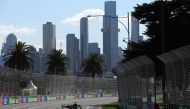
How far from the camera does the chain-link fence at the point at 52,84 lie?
6975 centimetres

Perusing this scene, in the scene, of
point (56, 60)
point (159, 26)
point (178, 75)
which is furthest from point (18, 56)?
point (178, 75)

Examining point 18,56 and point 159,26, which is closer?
point 159,26

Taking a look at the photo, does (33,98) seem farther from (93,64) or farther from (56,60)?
(93,64)

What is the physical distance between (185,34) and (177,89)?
64.7 ft

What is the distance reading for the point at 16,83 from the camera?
238 ft

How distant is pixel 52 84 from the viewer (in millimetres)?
87438

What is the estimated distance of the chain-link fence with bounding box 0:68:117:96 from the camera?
69.8 meters

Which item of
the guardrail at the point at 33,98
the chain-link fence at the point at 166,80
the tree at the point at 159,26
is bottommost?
the guardrail at the point at 33,98

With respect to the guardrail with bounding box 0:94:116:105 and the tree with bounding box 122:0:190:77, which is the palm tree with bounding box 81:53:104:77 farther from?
the tree with bounding box 122:0:190:77

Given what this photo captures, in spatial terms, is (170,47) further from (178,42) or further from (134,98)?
(134,98)

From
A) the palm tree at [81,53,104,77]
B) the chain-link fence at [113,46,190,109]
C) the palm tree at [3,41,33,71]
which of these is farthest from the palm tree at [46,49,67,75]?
the chain-link fence at [113,46,190,109]

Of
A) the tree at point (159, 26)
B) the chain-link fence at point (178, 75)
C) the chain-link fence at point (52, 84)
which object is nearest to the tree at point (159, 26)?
the tree at point (159, 26)

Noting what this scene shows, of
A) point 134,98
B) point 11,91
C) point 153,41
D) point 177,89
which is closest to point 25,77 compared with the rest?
point 11,91

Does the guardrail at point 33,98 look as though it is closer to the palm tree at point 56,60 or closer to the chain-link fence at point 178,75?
the palm tree at point 56,60
